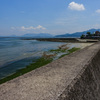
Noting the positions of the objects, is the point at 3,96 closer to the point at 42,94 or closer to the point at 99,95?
the point at 42,94

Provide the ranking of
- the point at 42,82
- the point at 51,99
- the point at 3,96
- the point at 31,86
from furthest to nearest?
the point at 42,82 < the point at 31,86 < the point at 3,96 < the point at 51,99

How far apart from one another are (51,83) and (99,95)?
188 cm

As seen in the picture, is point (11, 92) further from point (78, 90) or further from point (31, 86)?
point (78, 90)

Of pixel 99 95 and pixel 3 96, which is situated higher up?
pixel 3 96

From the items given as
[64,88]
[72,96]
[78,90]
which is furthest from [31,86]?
[78,90]

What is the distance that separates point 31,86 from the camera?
7.21ft

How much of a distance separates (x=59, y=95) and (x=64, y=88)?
0.26m

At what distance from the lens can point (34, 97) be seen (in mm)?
1771

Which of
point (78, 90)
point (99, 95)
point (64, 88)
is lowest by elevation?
point (99, 95)

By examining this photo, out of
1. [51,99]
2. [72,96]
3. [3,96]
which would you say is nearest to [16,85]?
[3,96]

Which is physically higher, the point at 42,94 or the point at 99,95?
the point at 42,94

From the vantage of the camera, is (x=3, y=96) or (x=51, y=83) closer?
(x=3, y=96)

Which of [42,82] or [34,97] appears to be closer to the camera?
[34,97]

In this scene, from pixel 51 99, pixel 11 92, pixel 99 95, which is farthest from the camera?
pixel 99 95
